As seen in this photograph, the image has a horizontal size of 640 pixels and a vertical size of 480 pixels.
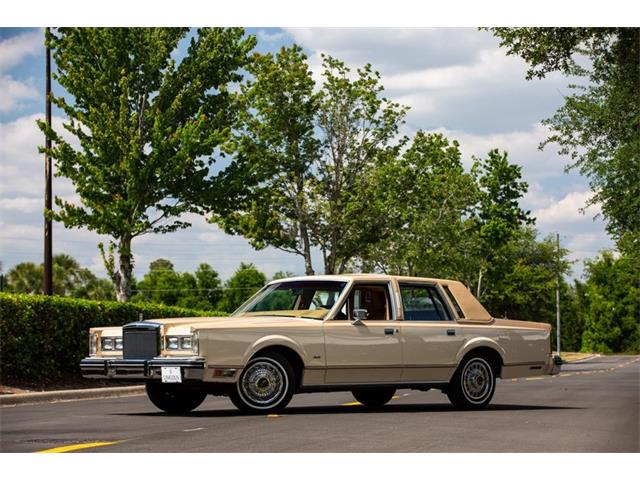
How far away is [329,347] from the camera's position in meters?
14.0

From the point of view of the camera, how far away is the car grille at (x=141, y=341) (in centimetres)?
1366

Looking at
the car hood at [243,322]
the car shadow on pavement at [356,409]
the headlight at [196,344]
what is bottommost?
the car shadow on pavement at [356,409]

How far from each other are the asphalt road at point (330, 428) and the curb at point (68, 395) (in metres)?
0.41

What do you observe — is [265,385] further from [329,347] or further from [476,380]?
[476,380]

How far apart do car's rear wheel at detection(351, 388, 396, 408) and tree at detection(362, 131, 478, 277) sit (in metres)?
28.3

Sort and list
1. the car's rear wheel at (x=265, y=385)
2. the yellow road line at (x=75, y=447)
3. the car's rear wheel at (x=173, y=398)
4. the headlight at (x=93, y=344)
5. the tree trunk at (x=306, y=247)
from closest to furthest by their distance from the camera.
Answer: the yellow road line at (x=75, y=447) → the car's rear wheel at (x=265, y=385) → the headlight at (x=93, y=344) → the car's rear wheel at (x=173, y=398) → the tree trunk at (x=306, y=247)

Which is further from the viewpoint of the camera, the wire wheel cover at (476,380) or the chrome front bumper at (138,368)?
the wire wheel cover at (476,380)

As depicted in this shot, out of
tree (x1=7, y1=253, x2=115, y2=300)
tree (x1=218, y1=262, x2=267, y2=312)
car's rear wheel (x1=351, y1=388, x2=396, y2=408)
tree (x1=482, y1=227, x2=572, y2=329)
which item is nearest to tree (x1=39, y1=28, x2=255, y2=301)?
car's rear wheel (x1=351, y1=388, x2=396, y2=408)

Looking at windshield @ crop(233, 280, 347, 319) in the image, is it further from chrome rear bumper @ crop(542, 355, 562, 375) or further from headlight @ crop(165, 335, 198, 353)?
chrome rear bumper @ crop(542, 355, 562, 375)

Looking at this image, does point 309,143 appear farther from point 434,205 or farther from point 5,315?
point 5,315

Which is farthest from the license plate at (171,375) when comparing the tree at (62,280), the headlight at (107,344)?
the tree at (62,280)

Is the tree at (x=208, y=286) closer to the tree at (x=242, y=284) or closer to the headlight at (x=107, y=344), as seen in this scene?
the tree at (x=242, y=284)

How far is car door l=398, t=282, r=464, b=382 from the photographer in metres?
14.7

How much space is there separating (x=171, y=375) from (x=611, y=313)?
106m
